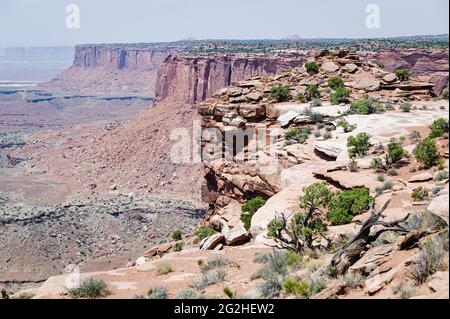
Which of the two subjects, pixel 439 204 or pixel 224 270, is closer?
pixel 439 204

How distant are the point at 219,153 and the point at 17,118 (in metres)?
138

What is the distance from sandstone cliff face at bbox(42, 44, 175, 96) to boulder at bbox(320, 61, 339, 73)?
5648 inches

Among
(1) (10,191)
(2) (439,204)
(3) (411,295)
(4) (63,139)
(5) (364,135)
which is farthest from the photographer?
(4) (63,139)

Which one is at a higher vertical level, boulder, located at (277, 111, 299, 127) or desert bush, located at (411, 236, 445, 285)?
boulder, located at (277, 111, 299, 127)

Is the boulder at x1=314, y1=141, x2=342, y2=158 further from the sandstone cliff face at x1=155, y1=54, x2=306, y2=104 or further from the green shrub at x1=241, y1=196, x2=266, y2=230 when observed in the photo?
the sandstone cliff face at x1=155, y1=54, x2=306, y2=104

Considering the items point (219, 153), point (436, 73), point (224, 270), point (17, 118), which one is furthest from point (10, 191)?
point (17, 118)

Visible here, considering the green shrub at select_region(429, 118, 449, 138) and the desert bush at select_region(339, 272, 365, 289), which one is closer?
the desert bush at select_region(339, 272, 365, 289)

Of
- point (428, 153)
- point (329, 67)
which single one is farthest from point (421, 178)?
point (329, 67)

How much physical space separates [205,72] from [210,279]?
8440 centimetres

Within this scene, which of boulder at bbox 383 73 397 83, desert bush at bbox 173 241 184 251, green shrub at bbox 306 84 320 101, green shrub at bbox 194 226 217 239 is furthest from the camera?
boulder at bbox 383 73 397 83

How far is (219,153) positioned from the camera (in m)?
25.2

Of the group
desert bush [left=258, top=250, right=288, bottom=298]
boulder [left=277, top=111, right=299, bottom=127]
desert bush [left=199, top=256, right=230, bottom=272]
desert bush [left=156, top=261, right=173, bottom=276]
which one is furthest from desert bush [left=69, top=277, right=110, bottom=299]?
boulder [left=277, top=111, right=299, bottom=127]

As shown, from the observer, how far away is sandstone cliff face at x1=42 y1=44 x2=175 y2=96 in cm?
17688
